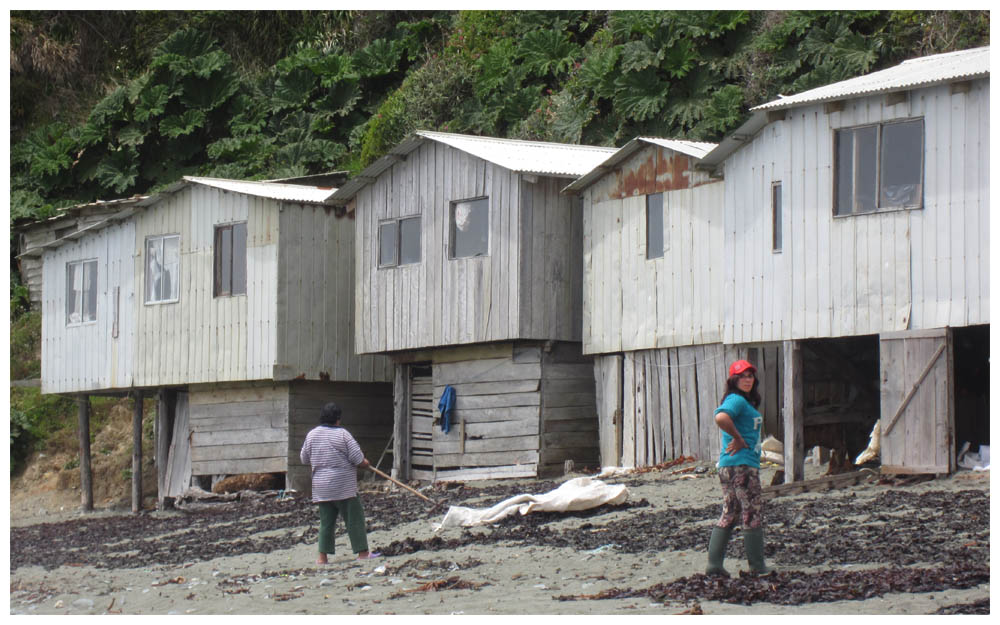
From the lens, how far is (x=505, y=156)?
2375 cm

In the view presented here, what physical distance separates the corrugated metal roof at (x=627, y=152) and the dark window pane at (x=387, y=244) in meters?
3.35

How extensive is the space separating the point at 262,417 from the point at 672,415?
8.05 meters

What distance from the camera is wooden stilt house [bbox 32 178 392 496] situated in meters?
25.5

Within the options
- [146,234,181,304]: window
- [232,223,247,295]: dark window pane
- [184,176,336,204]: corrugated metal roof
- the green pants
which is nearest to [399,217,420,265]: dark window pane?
[184,176,336,204]: corrugated metal roof

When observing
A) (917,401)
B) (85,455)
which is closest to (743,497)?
(917,401)

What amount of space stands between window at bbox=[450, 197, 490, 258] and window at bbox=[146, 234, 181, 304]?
19.0 ft

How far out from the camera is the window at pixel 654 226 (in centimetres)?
2209

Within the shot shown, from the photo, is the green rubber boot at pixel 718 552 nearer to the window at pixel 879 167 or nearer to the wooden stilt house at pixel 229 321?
the window at pixel 879 167

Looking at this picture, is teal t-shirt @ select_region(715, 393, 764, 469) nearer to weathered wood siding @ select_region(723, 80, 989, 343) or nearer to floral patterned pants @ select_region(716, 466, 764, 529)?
floral patterned pants @ select_region(716, 466, 764, 529)

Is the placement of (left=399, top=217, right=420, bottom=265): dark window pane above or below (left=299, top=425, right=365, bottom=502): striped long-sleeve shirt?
above

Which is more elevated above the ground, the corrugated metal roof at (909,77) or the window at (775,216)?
the corrugated metal roof at (909,77)

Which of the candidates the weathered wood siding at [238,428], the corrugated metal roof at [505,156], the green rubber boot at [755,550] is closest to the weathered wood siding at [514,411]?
the corrugated metal roof at [505,156]

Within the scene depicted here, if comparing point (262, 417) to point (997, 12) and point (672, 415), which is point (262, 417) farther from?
point (997, 12)

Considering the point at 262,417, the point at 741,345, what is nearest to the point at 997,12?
the point at 741,345
